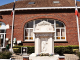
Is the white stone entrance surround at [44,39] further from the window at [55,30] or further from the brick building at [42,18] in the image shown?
the window at [55,30]

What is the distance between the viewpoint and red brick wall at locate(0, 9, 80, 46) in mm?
15000

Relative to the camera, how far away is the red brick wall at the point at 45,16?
15000mm

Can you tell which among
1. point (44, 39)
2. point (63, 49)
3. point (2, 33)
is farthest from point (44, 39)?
point (2, 33)

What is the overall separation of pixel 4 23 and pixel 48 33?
31.0 feet

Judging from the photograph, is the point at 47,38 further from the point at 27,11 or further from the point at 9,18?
the point at 9,18

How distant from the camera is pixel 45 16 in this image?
613 inches

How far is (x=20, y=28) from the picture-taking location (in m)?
15.6

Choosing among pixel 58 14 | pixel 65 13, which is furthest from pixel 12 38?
pixel 65 13

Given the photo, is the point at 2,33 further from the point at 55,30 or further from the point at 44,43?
the point at 44,43

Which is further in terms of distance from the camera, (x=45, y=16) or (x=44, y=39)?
(x=45, y=16)

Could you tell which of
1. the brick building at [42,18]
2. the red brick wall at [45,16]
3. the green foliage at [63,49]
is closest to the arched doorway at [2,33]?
the brick building at [42,18]

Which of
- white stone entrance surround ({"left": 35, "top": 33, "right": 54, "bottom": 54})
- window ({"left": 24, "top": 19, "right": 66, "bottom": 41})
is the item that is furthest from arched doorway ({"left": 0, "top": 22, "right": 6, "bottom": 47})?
white stone entrance surround ({"left": 35, "top": 33, "right": 54, "bottom": 54})

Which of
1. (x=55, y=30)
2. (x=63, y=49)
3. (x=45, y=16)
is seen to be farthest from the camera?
(x=45, y=16)

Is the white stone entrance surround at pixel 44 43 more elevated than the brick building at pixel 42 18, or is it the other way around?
the brick building at pixel 42 18
